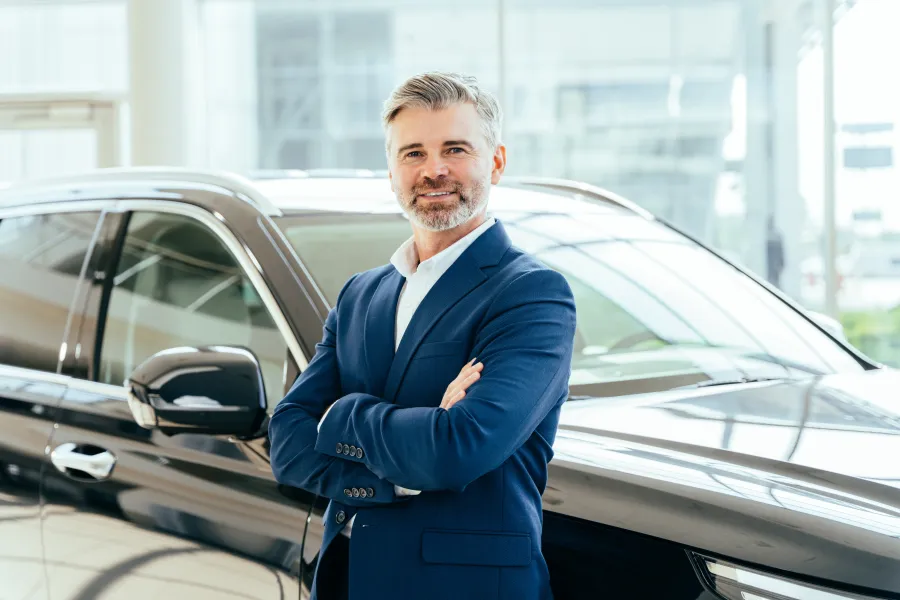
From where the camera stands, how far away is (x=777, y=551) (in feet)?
4.27

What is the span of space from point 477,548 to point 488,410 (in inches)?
7.4

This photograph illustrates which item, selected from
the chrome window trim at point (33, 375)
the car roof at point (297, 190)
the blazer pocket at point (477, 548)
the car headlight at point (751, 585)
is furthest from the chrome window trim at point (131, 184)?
the car headlight at point (751, 585)

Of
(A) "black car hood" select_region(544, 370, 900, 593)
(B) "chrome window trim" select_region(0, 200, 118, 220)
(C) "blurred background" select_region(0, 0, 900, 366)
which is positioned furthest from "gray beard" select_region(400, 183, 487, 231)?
(C) "blurred background" select_region(0, 0, 900, 366)

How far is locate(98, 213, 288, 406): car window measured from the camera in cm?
211

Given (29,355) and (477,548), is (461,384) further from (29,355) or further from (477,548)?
(29,355)

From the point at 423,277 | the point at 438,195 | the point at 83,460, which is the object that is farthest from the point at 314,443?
the point at 83,460

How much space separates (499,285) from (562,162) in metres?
6.47

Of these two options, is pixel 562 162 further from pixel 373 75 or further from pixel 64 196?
pixel 64 196

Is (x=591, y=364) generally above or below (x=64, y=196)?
below

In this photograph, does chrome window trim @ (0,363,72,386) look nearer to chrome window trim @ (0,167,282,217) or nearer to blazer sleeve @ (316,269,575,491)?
chrome window trim @ (0,167,282,217)

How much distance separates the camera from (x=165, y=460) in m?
2.00

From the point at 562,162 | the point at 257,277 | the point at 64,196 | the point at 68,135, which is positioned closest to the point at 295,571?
the point at 257,277

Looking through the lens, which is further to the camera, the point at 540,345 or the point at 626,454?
the point at 626,454

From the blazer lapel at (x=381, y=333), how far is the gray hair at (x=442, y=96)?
0.25 m
